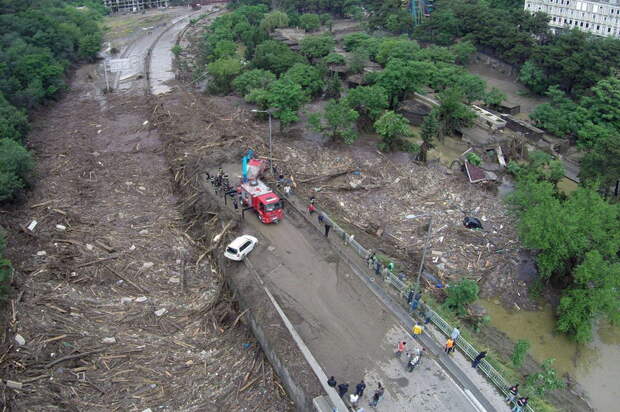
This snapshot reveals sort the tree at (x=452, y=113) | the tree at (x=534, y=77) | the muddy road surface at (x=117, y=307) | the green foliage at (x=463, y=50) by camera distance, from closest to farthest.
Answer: the muddy road surface at (x=117, y=307)
the tree at (x=452, y=113)
the tree at (x=534, y=77)
the green foliage at (x=463, y=50)

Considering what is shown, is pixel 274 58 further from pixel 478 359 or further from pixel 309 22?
pixel 478 359

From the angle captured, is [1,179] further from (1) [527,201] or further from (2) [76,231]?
(1) [527,201]

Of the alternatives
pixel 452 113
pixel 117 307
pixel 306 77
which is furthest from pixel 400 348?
pixel 306 77

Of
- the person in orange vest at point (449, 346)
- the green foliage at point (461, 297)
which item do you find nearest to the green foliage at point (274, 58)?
the green foliage at point (461, 297)

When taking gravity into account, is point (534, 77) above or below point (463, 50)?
below

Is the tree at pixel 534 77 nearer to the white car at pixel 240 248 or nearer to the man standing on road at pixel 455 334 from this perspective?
the white car at pixel 240 248

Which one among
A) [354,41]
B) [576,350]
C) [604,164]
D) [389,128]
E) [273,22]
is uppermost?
[273,22]

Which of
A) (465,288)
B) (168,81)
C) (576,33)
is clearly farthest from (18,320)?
(576,33)
